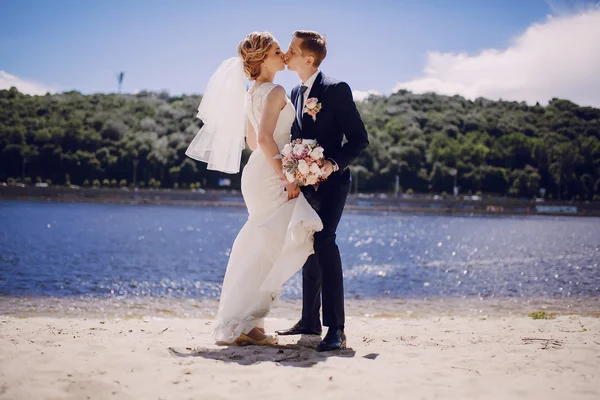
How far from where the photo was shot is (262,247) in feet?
16.1

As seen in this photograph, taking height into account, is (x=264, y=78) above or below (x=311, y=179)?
above

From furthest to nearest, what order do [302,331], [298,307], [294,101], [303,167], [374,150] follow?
1. [374,150]
2. [298,307]
3. [302,331]
4. [294,101]
5. [303,167]

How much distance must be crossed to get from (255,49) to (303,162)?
110 cm

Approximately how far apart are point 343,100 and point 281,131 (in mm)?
589

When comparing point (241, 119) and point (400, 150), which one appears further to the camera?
point (400, 150)

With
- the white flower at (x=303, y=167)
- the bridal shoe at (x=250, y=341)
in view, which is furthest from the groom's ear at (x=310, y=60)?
the bridal shoe at (x=250, y=341)

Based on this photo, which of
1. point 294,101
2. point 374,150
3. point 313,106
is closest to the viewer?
point 313,106

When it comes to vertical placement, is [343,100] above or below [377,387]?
above

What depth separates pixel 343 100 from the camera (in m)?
4.86

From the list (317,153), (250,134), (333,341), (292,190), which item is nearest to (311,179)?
(317,153)

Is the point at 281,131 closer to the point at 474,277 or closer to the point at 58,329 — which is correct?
the point at 58,329

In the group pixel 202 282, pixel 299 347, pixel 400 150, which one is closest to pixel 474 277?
pixel 202 282

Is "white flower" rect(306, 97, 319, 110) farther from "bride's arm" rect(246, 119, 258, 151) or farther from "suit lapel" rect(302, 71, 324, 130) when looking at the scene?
"bride's arm" rect(246, 119, 258, 151)

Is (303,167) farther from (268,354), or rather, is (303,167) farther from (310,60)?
(268,354)
